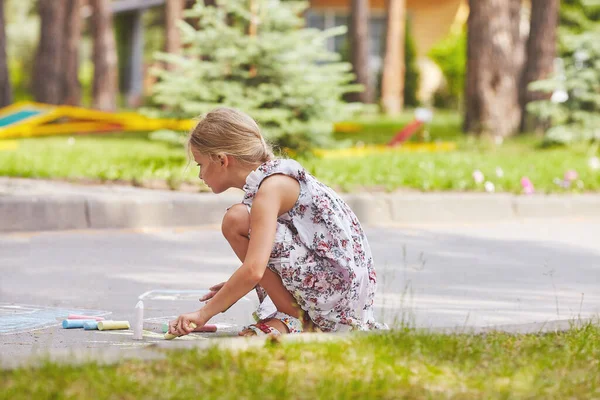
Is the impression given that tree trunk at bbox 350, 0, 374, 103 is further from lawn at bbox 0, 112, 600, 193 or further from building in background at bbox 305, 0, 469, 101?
lawn at bbox 0, 112, 600, 193

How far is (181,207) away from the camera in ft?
29.3

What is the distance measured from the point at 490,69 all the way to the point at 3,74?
835cm

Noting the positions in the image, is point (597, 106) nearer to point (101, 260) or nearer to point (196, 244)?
point (196, 244)

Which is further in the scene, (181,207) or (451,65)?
(451,65)

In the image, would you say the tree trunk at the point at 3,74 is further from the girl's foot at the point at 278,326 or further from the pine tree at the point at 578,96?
the girl's foot at the point at 278,326

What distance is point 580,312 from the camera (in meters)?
5.79

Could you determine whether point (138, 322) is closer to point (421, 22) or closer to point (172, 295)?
point (172, 295)

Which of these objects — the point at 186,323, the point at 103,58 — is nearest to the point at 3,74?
the point at 103,58

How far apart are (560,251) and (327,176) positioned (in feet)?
8.87

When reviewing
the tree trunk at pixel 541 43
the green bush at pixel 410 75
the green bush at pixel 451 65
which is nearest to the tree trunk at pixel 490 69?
the tree trunk at pixel 541 43

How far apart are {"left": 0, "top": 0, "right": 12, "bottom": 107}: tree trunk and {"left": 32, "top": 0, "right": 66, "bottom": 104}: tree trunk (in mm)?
1999

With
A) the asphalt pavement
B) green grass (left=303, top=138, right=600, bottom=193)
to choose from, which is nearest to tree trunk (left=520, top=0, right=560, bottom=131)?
green grass (left=303, top=138, right=600, bottom=193)

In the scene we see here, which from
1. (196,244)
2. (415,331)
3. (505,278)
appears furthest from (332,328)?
(196,244)

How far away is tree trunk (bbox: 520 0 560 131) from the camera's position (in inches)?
675
